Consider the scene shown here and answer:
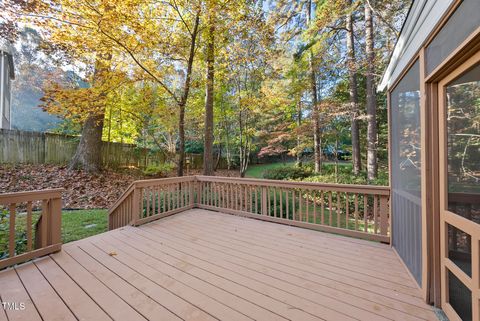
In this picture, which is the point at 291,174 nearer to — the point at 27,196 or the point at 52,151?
the point at 27,196

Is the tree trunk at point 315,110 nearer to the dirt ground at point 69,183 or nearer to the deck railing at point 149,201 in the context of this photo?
the deck railing at point 149,201

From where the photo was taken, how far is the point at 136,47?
188 inches

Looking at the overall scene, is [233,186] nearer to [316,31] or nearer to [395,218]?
[395,218]

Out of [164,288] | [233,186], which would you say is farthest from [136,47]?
[164,288]

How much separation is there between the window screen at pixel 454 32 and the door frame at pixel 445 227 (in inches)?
5.4

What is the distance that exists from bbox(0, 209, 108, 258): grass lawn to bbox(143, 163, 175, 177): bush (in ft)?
11.4

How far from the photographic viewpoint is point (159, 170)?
9.43 m

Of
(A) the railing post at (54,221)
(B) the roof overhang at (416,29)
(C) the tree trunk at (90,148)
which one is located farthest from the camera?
(C) the tree trunk at (90,148)

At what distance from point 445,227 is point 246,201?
3.16m

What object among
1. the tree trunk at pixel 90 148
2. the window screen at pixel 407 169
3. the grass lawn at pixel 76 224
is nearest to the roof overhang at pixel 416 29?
the window screen at pixel 407 169

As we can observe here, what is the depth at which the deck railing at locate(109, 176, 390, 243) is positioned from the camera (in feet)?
10.2

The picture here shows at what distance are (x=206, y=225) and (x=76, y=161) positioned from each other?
6342 mm

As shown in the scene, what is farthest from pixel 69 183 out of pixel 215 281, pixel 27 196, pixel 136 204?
pixel 215 281

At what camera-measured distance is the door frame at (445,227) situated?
4.29 feet
